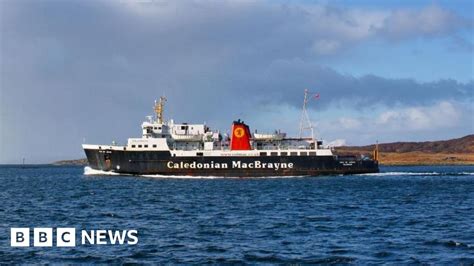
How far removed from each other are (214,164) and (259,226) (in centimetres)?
5580

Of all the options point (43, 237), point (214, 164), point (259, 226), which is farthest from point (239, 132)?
point (43, 237)

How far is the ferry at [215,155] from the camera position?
87812 mm

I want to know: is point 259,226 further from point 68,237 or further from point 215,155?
point 215,155

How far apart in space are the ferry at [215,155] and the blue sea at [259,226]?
31078 millimetres

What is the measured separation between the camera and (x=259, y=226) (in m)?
32.9

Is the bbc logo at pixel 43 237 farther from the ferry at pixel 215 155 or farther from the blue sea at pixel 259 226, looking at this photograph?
the ferry at pixel 215 155

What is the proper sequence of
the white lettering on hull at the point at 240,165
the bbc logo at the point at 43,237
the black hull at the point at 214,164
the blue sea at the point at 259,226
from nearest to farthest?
1. the blue sea at the point at 259,226
2. the bbc logo at the point at 43,237
3. the black hull at the point at 214,164
4. the white lettering on hull at the point at 240,165

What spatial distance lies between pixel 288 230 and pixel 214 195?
24.5m

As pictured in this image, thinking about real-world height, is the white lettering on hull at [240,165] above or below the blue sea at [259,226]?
above

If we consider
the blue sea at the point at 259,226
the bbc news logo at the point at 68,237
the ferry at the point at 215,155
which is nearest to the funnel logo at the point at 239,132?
the ferry at the point at 215,155

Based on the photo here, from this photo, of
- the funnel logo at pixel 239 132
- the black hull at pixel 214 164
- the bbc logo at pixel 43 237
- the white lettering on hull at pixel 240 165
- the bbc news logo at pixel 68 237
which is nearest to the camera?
the bbc logo at pixel 43 237

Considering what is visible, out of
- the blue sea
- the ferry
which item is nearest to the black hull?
the ferry

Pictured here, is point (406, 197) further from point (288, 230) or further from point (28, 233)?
point (28, 233)

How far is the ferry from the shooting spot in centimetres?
8781
